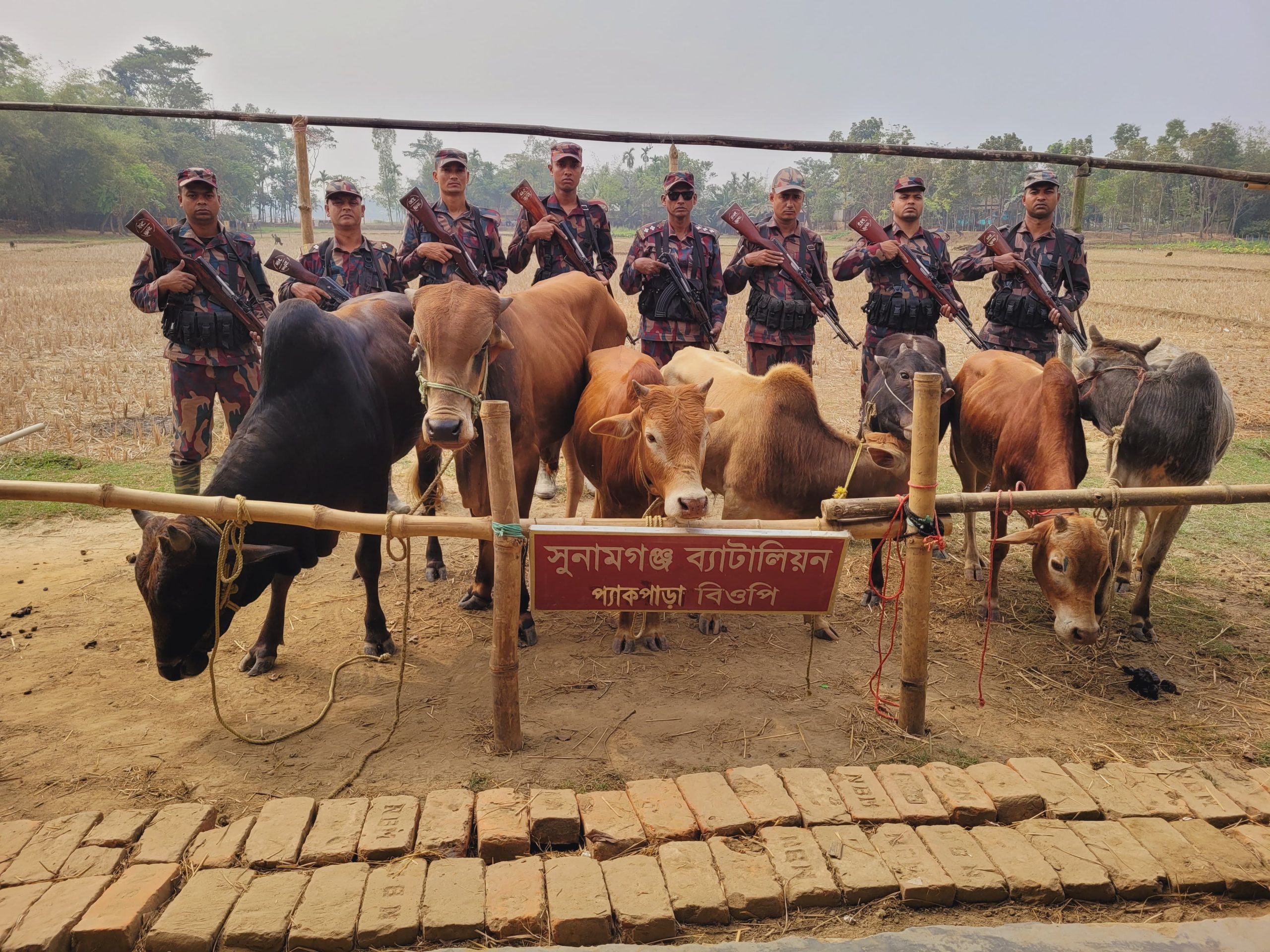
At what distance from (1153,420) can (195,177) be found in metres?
6.55

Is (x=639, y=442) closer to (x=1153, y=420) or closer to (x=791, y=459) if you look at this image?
(x=791, y=459)

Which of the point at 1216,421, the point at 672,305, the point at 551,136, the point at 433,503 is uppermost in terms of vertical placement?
the point at 551,136

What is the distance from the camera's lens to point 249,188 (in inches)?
2736

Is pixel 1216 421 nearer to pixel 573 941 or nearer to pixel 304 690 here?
pixel 573 941

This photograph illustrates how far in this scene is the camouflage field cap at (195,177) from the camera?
20.3 ft

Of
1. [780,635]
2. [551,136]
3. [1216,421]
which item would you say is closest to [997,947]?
[780,635]

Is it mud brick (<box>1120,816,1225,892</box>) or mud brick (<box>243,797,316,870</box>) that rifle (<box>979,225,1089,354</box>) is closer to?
mud brick (<box>1120,816,1225,892</box>)

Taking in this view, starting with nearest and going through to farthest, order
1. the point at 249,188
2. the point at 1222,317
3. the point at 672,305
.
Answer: the point at 672,305
the point at 1222,317
the point at 249,188

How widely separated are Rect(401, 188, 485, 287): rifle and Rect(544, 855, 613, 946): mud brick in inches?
171

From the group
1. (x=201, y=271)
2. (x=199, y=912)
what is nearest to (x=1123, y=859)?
(x=199, y=912)

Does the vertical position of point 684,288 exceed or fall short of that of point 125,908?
it exceeds it

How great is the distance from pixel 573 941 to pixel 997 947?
4.65 feet

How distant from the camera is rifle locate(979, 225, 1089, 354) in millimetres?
6785

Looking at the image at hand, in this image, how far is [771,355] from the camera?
7.37 metres
